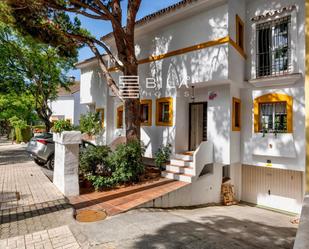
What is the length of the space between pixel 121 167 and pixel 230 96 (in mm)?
5848

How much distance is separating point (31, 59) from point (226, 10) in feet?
51.7

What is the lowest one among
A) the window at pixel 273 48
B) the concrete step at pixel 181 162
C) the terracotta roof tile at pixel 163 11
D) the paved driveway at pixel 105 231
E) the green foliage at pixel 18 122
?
the paved driveway at pixel 105 231

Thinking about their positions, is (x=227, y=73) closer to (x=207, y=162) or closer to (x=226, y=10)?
(x=226, y=10)

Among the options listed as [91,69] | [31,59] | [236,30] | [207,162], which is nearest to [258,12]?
[236,30]

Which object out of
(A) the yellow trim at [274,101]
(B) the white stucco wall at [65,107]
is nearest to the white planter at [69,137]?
(A) the yellow trim at [274,101]

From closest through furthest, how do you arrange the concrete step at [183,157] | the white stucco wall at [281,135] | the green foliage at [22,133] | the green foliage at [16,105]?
the white stucco wall at [281,135] → the concrete step at [183,157] → the green foliage at [16,105] → the green foliage at [22,133]

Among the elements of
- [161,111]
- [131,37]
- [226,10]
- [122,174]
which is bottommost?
[122,174]

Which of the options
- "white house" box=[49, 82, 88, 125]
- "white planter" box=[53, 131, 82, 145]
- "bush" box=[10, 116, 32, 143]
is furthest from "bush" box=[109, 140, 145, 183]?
"white house" box=[49, 82, 88, 125]

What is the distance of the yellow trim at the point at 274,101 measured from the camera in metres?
9.79

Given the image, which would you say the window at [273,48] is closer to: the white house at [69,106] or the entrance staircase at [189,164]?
the entrance staircase at [189,164]

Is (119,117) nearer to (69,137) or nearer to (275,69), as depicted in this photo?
(69,137)

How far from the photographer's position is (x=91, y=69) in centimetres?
1814

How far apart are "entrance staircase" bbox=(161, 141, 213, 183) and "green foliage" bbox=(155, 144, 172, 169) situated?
0.36m

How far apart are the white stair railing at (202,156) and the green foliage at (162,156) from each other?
1.70 metres
